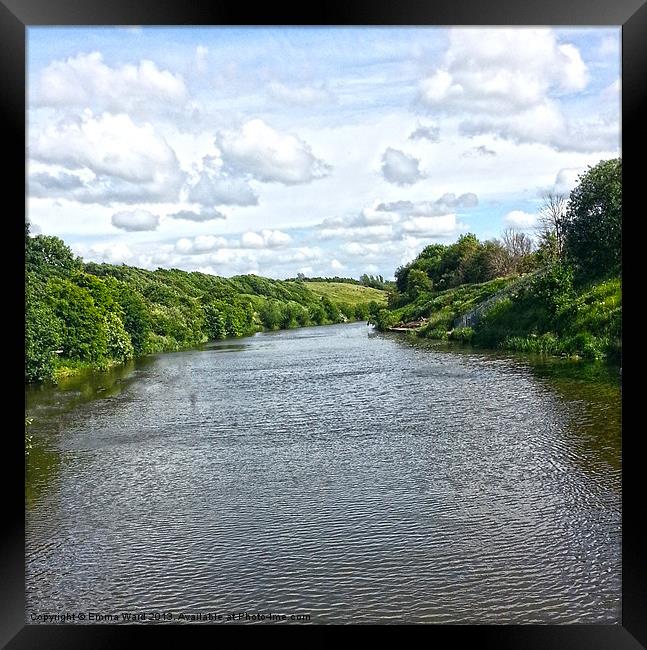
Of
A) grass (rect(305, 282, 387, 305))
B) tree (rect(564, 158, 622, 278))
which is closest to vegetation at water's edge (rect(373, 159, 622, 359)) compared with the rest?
tree (rect(564, 158, 622, 278))

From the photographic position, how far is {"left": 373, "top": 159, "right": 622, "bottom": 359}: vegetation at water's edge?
47.8 ft

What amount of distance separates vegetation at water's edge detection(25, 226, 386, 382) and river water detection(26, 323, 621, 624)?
311 centimetres

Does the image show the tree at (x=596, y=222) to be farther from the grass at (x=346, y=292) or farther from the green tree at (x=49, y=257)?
the grass at (x=346, y=292)

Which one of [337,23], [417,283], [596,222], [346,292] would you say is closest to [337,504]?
[337,23]

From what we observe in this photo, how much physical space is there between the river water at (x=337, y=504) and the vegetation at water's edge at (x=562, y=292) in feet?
10.1

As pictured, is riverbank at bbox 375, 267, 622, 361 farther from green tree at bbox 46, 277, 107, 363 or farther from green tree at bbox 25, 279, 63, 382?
Answer: green tree at bbox 25, 279, 63, 382

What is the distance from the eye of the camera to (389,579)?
4.74 m

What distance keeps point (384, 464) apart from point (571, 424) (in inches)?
102

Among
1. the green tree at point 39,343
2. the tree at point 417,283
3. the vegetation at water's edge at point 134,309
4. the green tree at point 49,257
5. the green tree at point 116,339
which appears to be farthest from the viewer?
the tree at point 417,283

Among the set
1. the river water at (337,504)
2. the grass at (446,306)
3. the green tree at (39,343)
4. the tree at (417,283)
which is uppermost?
the tree at (417,283)

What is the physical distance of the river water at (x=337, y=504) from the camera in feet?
15.1

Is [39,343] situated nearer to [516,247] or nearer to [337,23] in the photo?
[337,23]

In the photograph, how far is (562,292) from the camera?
16.4 meters

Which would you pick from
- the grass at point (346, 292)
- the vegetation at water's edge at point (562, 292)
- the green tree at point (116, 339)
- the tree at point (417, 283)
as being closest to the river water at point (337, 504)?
the vegetation at water's edge at point (562, 292)
